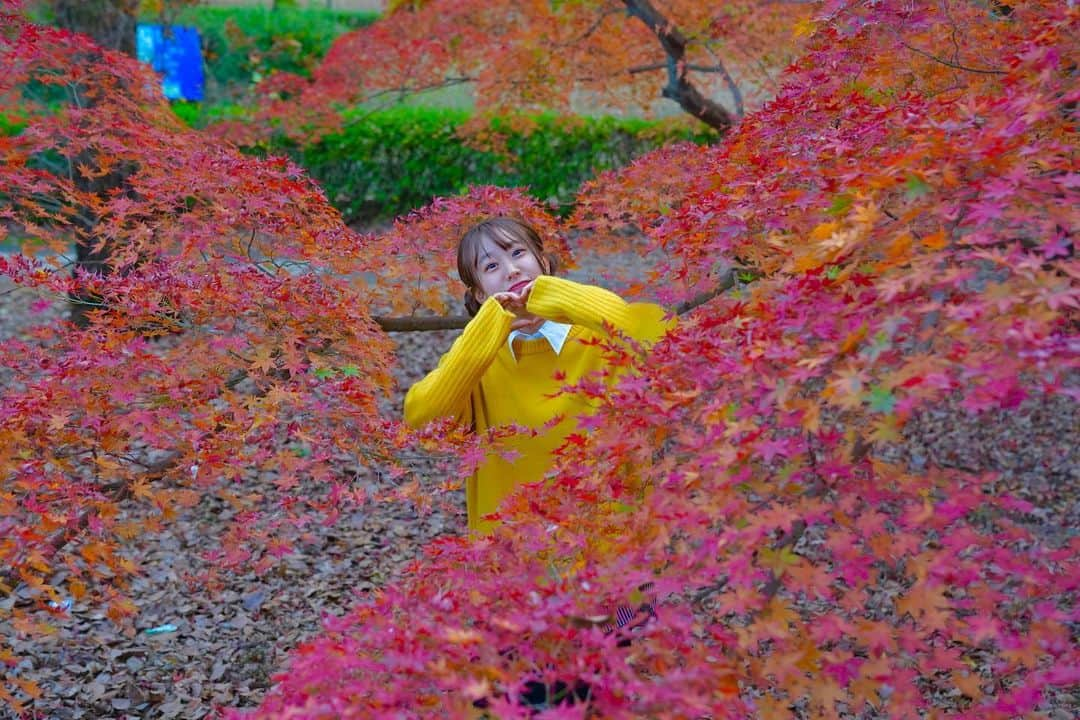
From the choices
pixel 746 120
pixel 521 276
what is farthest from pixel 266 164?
pixel 746 120

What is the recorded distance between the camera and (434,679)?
1.42 metres

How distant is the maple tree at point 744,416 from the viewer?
144 cm

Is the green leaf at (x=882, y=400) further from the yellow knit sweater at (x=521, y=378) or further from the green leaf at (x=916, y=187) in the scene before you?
the yellow knit sweater at (x=521, y=378)

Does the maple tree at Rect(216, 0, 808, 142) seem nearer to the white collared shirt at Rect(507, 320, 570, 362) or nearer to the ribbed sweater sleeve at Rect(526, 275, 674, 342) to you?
the white collared shirt at Rect(507, 320, 570, 362)

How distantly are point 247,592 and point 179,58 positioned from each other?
10484 millimetres

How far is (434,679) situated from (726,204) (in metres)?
1.43

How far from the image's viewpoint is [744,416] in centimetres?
152

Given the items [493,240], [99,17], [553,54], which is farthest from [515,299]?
[99,17]

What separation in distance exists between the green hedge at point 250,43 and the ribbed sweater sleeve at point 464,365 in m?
11.7

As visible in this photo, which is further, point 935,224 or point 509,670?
point 935,224

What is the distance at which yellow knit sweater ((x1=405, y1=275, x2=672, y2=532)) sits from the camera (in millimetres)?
2215

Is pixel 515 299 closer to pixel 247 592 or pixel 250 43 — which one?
pixel 247 592

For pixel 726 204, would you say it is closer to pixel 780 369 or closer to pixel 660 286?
pixel 660 286

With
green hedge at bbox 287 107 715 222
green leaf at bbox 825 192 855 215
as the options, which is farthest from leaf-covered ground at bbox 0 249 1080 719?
green hedge at bbox 287 107 715 222
